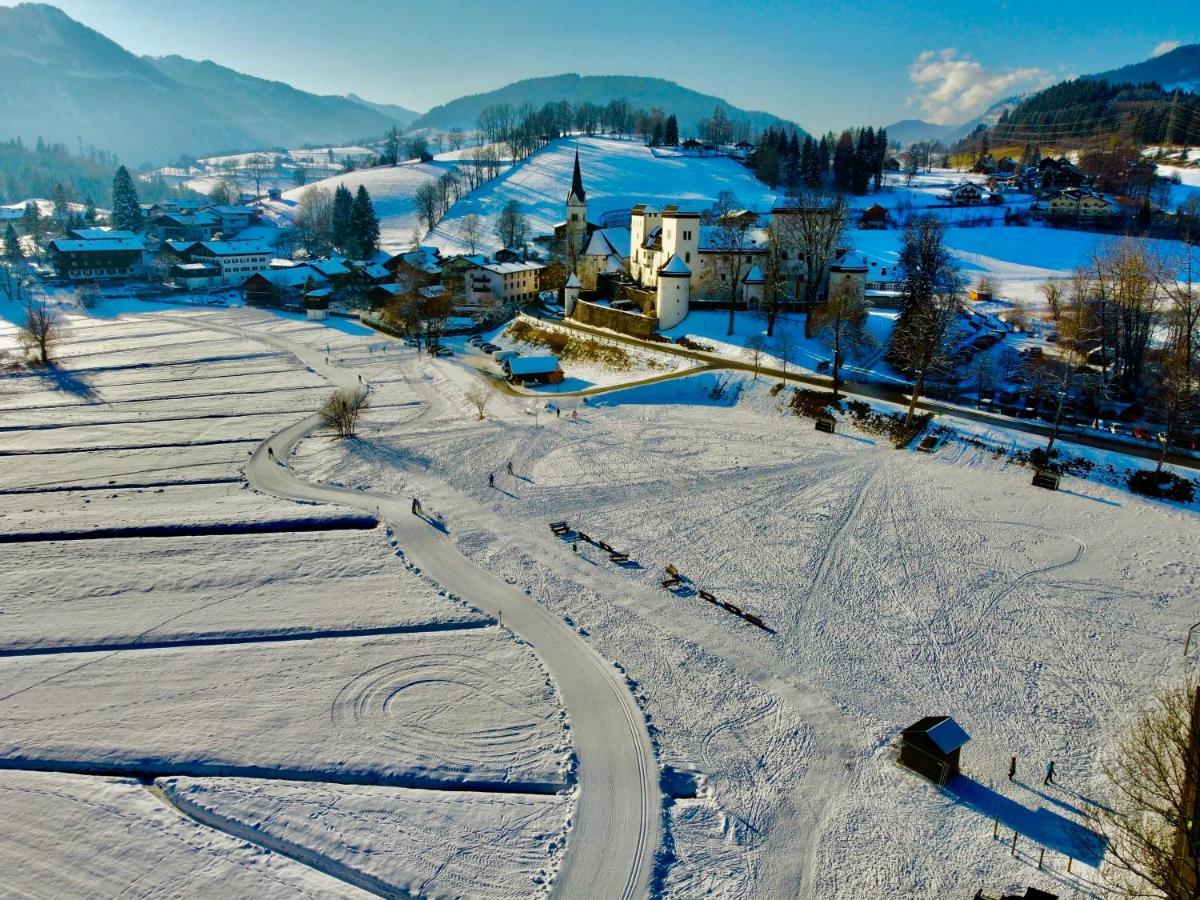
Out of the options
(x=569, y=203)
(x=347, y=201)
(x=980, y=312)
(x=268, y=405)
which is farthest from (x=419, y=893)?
(x=347, y=201)

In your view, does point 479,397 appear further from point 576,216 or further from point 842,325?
point 576,216

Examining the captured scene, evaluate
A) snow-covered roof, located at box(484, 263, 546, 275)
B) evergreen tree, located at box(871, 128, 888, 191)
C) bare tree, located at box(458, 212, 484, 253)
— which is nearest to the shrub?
snow-covered roof, located at box(484, 263, 546, 275)

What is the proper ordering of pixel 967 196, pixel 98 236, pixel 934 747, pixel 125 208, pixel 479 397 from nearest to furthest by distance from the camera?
1. pixel 934 747
2. pixel 479 397
3. pixel 967 196
4. pixel 98 236
5. pixel 125 208

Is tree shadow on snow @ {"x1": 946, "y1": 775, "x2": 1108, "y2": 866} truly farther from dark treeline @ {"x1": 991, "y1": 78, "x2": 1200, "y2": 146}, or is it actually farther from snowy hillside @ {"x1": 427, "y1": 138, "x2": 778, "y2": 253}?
dark treeline @ {"x1": 991, "y1": 78, "x2": 1200, "y2": 146}

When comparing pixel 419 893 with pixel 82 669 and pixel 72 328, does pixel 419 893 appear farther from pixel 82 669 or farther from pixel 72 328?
pixel 72 328

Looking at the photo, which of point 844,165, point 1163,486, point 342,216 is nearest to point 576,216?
point 342,216
